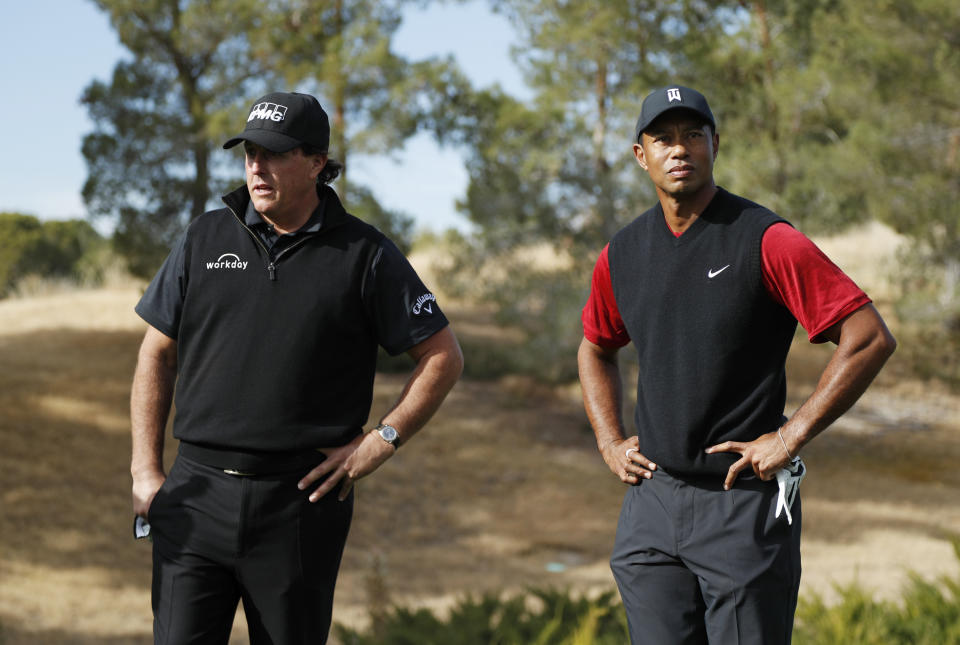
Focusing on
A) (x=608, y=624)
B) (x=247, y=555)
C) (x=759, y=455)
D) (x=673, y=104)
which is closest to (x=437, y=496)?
(x=608, y=624)

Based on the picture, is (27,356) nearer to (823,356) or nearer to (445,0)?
(445,0)

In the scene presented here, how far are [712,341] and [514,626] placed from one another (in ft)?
10.5

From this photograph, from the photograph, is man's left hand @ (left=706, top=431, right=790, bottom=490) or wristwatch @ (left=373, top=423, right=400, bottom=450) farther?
wristwatch @ (left=373, top=423, right=400, bottom=450)

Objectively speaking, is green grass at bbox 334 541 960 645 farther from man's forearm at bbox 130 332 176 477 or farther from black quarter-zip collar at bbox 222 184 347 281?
black quarter-zip collar at bbox 222 184 347 281

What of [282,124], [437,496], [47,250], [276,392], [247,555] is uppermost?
[47,250]

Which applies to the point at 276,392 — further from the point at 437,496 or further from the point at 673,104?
the point at 437,496

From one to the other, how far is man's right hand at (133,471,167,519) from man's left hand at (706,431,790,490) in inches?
67.2

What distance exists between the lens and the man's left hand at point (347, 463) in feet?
10.1

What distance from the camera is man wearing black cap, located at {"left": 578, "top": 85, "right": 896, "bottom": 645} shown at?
2867 mm

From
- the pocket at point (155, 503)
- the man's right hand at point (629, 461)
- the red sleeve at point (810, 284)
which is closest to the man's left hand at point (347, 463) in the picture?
the pocket at point (155, 503)

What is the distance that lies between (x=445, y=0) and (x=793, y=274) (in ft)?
46.0

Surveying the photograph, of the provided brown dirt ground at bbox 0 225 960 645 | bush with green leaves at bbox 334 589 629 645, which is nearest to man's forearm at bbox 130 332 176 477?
bush with green leaves at bbox 334 589 629 645

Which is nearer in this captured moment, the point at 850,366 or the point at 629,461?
the point at 850,366

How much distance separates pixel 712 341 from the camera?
3002 mm
